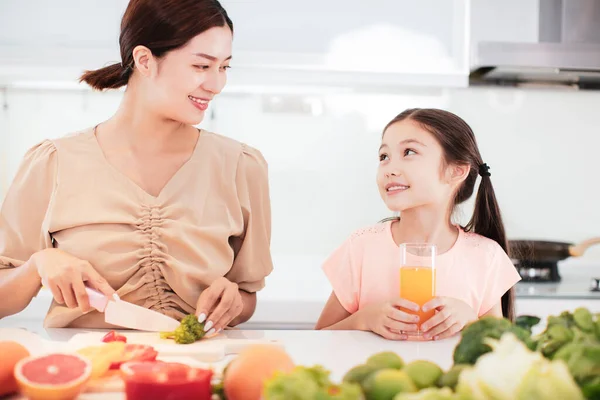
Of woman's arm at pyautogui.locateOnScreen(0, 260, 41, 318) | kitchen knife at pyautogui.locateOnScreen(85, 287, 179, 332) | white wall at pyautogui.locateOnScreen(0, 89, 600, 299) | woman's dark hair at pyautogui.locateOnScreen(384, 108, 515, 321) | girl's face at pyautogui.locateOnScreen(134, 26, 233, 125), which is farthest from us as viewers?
white wall at pyautogui.locateOnScreen(0, 89, 600, 299)

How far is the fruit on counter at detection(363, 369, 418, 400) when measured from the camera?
2.12 feet

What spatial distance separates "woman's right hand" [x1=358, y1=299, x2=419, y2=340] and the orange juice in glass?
1.1 inches

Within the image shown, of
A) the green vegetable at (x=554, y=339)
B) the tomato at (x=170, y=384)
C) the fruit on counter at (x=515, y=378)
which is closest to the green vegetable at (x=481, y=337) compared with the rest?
the green vegetable at (x=554, y=339)

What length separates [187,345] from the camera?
3.82 ft

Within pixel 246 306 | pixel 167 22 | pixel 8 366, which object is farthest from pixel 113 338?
pixel 167 22

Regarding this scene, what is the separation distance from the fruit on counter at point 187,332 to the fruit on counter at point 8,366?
0.36m

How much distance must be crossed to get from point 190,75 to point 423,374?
1004 mm

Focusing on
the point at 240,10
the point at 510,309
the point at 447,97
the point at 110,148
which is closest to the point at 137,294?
the point at 110,148

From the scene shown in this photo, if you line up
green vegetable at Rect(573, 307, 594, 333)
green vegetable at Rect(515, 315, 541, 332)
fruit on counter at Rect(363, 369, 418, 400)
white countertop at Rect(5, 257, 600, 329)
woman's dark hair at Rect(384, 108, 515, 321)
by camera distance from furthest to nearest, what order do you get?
white countertop at Rect(5, 257, 600, 329)
woman's dark hair at Rect(384, 108, 515, 321)
green vegetable at Rect(515, 315, 541, 332)
green vegetable at Rect(573, 307, 594, 333)
fruit on counter at Rect(363, 369, 418, 400)

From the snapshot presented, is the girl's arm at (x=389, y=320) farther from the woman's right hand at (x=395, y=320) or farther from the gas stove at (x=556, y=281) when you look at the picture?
the gas stove at (x=556, y=281)

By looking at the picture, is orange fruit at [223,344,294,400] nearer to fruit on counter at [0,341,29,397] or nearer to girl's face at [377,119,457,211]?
fruit on counter at [0,341,29,397]

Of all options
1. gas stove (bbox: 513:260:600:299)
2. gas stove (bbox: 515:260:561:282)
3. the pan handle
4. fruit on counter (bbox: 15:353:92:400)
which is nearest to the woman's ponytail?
fruit on counter (bbox: 15:353:92:400)

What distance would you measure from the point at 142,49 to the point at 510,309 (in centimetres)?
105

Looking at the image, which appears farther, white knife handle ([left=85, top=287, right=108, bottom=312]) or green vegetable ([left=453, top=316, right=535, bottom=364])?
white knife handle ([left=85, top=287, right=108, bottom=312])
